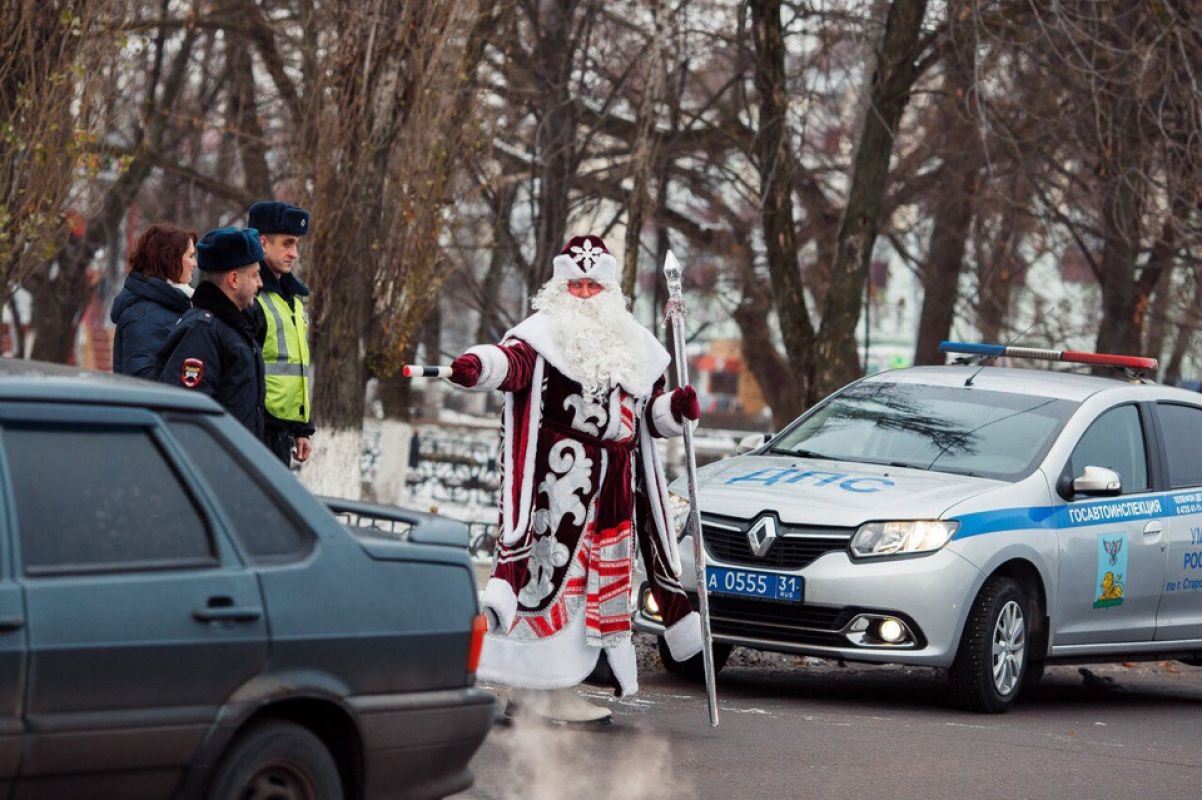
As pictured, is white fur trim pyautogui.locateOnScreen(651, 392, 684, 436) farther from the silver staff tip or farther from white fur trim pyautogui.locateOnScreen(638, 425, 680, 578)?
the silver staff tip

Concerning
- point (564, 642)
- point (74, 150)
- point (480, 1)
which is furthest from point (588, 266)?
point (480, 1)

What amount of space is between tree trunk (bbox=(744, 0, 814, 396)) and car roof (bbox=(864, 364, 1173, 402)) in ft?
19.6

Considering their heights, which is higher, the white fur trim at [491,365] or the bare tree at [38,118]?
the bare tree at [38,118]

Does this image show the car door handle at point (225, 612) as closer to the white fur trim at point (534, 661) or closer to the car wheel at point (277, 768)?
the car wheel at point (277, 768)

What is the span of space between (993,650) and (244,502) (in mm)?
5412

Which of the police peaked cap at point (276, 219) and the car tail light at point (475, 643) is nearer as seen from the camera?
the car tail light at point (475, 643)

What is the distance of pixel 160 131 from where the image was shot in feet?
82.0

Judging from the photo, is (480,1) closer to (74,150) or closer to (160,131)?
(74,150)

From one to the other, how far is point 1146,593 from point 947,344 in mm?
1961

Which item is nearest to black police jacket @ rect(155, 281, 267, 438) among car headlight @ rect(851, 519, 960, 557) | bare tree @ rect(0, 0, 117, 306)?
car headlight @ rect(851, 519, 960, 557)

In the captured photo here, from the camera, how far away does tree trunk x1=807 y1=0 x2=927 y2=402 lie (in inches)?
665

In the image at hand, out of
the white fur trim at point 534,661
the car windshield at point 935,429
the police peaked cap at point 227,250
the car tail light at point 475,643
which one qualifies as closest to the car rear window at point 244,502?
the car tail light at point 475,643

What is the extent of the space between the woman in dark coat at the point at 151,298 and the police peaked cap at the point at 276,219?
1.02 ft

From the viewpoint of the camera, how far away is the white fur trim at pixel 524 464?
8.01 m
